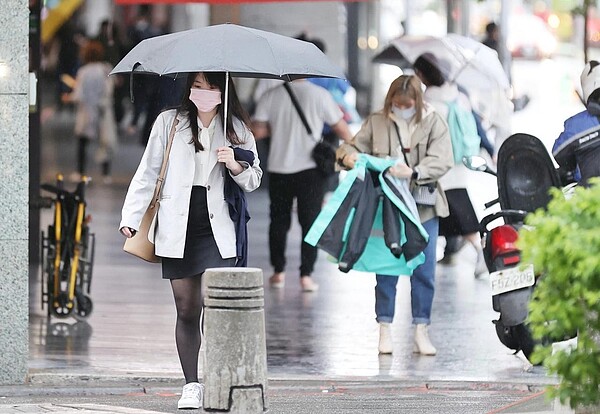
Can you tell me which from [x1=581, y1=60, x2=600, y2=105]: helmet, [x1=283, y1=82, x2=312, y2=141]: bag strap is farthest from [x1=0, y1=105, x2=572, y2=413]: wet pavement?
[x1=581, y1=60, x2=600, y2=105]: helmet

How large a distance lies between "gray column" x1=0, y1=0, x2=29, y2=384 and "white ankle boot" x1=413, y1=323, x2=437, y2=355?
2.81 metres

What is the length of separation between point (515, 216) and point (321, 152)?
386 cm

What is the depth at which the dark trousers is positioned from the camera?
1305 centimetres

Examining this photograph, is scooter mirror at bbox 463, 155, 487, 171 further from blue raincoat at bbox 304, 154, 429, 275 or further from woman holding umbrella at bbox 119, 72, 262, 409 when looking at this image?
woman holding umbrella at bbox 119, 72, 262, 409

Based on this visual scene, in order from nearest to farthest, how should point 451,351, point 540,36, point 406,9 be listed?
point 451,351, point 406,9, point 540,36

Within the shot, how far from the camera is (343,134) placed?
12.7 metres

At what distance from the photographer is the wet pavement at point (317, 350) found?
28.9ft

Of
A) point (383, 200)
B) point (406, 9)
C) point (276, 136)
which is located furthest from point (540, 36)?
point (383, 200)

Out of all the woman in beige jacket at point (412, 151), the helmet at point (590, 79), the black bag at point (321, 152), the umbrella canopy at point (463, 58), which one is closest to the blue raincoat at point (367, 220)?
the woman in beige jacket at point (412, 151)

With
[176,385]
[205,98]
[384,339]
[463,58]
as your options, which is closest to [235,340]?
[205,98]

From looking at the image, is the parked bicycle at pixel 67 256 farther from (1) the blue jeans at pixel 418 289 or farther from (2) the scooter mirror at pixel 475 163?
(2) the scooter mirror at pixel 475 163

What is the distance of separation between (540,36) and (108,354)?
1670 inches

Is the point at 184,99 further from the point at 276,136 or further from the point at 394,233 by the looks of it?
the point at 276,136

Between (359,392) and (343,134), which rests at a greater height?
→ (343,134)
